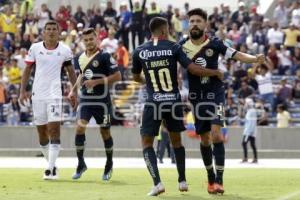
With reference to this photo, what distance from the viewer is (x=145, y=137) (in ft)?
43.8

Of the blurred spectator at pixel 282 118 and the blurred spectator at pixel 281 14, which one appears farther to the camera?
the blurred spectator at pixel 281 14

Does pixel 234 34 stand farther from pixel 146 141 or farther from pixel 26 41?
pixel 146 141

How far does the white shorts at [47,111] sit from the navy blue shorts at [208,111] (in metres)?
3.21

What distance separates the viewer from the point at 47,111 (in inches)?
640

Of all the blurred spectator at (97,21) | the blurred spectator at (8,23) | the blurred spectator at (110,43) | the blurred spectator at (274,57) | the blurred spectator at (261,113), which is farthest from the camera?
the blurred spectator at (8,23)

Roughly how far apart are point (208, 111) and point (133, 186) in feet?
6.23

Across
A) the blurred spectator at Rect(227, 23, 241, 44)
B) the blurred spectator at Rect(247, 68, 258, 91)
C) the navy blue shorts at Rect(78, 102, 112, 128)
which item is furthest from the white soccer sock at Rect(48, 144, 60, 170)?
the blurred spectator at Rect(227, 23, 241, 44)

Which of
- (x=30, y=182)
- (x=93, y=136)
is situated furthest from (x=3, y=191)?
(x=93, y=136)

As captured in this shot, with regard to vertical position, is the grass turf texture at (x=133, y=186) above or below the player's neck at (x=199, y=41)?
below

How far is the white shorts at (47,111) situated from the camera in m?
16.2

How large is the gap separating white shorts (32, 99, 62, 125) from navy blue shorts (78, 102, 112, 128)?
38 cm

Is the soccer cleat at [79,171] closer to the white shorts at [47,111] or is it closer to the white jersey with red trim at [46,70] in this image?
the white shorts at [47,111]

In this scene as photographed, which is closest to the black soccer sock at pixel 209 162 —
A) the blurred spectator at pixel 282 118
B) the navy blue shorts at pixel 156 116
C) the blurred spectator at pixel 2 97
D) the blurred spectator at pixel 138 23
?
the navy blue shorts at pixel 156 116

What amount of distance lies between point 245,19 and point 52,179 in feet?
67.1
